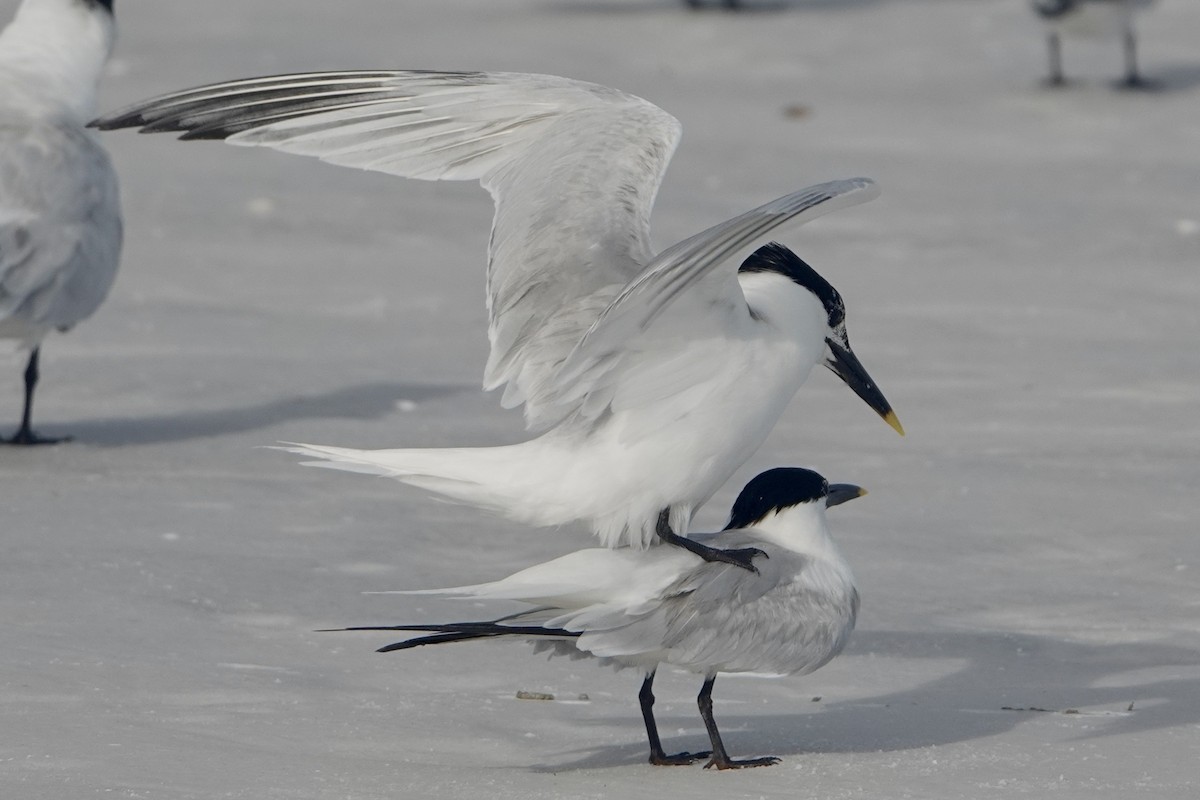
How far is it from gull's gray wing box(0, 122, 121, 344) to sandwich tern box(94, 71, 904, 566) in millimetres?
1825

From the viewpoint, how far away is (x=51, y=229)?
6.47m

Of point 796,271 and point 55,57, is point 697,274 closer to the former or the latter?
point 796,271

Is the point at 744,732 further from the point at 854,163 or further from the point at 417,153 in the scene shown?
the point at 854,163

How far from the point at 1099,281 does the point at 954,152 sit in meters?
2.76

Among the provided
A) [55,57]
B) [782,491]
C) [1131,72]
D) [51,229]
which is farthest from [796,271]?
[1131,72]

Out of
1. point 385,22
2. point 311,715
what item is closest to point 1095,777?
point 311,715

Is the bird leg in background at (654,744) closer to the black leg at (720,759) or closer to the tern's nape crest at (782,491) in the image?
the black leg at (720,759)

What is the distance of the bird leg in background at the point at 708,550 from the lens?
12.8ft

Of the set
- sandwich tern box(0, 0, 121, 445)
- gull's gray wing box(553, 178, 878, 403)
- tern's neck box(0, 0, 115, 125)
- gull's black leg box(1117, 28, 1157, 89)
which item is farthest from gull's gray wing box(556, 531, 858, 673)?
gull's black leg box(1117, 28, 1157, 89)

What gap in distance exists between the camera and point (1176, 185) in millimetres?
10531

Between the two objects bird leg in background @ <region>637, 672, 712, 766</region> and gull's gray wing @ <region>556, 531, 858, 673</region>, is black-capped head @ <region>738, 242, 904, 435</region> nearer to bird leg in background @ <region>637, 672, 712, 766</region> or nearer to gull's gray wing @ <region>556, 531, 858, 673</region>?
gull's gray wing @ <region>556, 531, 858, 673</region>

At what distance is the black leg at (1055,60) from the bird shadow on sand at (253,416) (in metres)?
6.79

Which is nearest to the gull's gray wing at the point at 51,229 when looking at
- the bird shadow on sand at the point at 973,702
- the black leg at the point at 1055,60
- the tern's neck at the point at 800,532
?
the bird shadow on sand at the point at 973,702

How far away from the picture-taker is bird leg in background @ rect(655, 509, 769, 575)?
3.91 m
